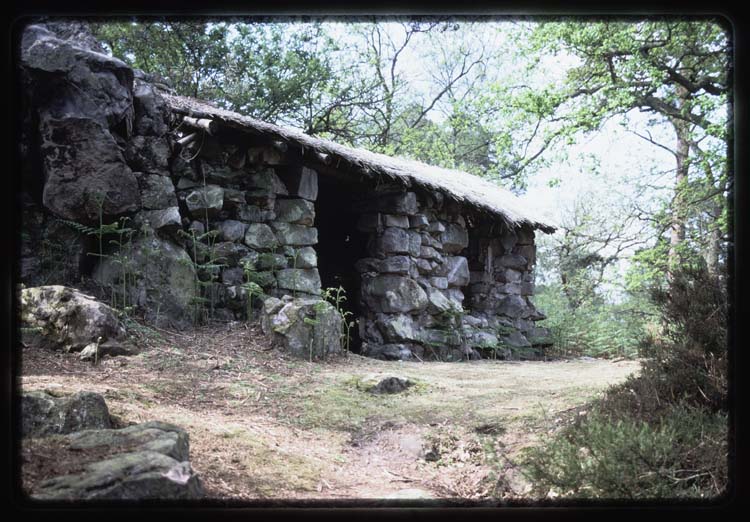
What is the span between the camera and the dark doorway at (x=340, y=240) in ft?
26.8

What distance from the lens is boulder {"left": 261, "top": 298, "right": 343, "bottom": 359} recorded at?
5371 mm

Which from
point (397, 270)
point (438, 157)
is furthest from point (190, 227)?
point (438, 157)

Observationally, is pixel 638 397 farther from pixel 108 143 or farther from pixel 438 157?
pixel 438 157

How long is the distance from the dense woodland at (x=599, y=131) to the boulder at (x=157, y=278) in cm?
231

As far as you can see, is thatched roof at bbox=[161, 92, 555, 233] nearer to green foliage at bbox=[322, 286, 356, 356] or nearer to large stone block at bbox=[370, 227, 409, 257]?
large stone block at bbox=[370, 227, 409, 257]

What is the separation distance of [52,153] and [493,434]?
447cm

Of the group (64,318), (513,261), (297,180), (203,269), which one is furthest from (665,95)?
(64,318)

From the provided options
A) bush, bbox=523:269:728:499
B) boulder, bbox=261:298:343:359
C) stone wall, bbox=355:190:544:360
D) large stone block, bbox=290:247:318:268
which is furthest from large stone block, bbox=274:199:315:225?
bush, bbox=523:269:728:499

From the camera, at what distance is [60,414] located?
7.79 feet

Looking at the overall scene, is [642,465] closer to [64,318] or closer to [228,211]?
[64,318]

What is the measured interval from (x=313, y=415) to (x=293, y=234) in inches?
125

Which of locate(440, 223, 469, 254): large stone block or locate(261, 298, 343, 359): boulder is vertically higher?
locate(440, 223, 469, 254): large stone block

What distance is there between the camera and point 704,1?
1.80 m

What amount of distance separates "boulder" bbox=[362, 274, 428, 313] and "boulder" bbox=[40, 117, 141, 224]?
3488 millimetres
